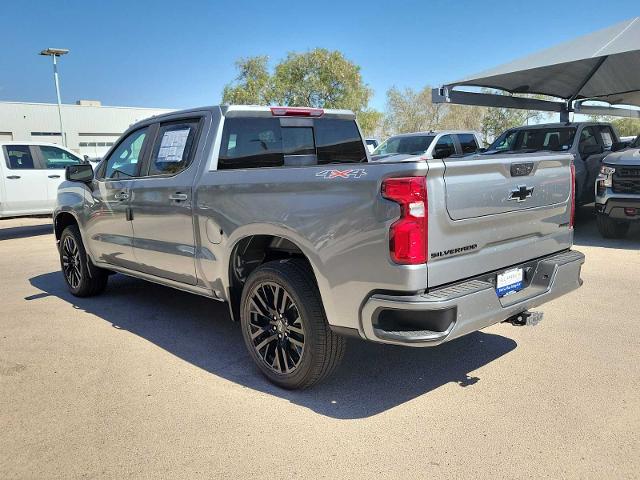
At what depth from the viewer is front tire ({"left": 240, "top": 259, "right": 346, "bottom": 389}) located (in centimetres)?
335

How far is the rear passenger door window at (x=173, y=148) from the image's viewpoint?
172 inches

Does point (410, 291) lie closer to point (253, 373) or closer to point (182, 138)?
point (253, 373)

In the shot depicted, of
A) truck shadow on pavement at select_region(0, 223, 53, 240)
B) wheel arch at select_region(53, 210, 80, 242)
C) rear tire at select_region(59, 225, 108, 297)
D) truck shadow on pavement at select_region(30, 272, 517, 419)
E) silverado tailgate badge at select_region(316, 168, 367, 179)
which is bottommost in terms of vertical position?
truck shadow on pavement at select_region(0, 223, 53, 240)

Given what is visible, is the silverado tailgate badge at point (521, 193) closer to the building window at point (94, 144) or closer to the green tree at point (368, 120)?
the green tree at point (368, 120)

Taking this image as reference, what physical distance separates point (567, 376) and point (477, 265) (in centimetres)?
125

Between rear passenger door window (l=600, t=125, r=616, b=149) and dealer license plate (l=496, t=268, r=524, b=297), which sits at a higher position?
rear passenger door window (l=600, t=125, r=616, b=149)

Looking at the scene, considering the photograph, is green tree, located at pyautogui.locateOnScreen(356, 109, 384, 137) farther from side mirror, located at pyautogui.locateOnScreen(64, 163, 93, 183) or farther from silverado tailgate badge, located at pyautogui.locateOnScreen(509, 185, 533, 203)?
silverado tailgate badge, located at pyautogui.locateOnScreen(509, 185, 533, 203)

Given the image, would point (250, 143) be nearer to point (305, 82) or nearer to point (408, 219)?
point (408, 219)

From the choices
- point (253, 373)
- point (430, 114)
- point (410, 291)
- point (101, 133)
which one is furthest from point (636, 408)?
point (101, 133)

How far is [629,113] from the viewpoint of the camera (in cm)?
2530

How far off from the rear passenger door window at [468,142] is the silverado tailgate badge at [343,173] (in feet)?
37.6

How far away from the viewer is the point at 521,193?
135 inches

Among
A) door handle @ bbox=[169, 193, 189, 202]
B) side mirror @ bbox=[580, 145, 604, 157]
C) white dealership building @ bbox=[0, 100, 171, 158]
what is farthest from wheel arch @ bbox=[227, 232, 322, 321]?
white dealership building @ bbox=[0, 100, 171, 158]

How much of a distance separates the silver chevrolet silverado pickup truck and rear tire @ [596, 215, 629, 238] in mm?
5512
